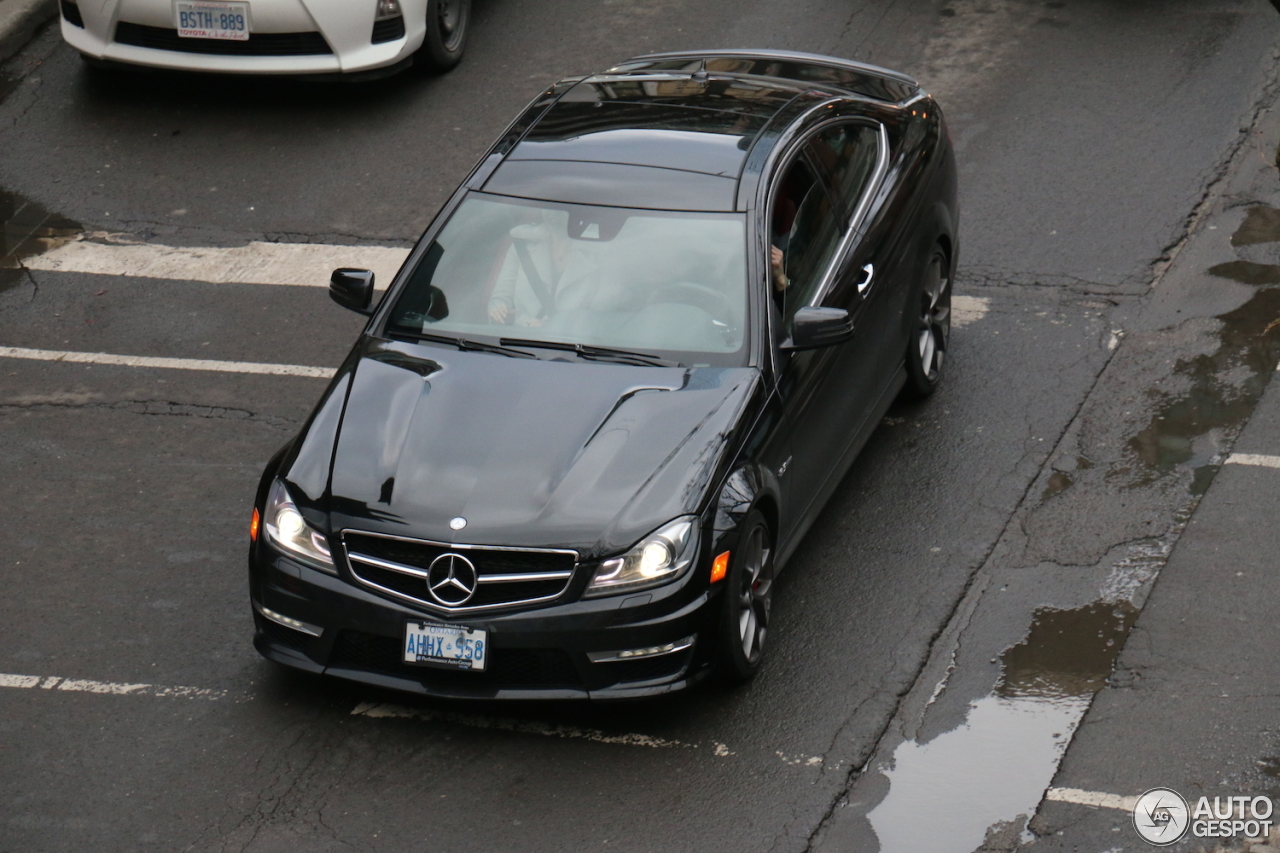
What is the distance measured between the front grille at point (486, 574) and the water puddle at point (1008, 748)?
140 centimetres

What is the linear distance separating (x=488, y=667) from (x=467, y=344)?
1487 mm

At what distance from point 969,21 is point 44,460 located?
305 inches

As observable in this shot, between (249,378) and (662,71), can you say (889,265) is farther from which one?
(249,378)

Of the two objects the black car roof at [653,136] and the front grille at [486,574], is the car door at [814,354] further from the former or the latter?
the front grille at [486,574]

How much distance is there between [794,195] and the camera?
707 centimetres

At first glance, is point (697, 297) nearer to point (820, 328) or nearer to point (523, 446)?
point (820, 328)

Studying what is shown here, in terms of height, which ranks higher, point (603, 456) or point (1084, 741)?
point (603, 456)

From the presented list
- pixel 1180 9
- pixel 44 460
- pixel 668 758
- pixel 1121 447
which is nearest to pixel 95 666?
pixel 44 460

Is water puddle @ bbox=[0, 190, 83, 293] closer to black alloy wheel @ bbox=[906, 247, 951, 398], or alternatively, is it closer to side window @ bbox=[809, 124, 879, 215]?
side window @ bbox=[809, 124, 879, 215]

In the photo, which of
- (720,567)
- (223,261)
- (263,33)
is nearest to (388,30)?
(263,33)

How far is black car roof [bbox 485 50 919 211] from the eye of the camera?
6.92 meters

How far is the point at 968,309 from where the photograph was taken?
29.8ft

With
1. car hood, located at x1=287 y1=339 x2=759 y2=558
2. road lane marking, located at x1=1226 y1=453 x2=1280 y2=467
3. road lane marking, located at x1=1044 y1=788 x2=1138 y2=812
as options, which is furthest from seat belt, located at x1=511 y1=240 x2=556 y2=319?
road lane marking, located at x1=1226 y1=453 x2=1280 y2=467

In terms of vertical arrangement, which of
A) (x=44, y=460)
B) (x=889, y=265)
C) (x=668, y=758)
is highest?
(x=889, y=265)
